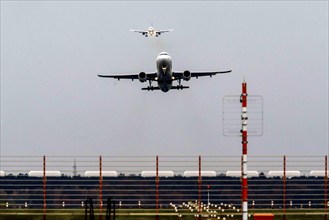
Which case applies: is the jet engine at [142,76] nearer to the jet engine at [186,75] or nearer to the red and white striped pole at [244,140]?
the jet engine at [186,75]

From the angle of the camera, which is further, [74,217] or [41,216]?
[74,217]

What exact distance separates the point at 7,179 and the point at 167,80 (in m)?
48.9

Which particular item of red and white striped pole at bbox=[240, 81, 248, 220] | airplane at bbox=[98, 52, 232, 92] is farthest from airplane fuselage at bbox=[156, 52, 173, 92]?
red and white striped pole at bbox=[240, 81, 248, 220]

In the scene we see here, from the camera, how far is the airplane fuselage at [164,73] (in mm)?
106812

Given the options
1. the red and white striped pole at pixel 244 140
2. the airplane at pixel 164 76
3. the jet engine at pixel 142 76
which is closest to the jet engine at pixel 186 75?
the airplane at pixel 164 76

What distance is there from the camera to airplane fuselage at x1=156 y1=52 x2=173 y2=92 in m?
107

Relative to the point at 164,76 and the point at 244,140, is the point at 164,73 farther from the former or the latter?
the point at 244,140

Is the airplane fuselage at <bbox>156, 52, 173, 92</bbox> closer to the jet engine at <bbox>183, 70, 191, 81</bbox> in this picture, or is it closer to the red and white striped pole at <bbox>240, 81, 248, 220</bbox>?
the jet engine at <bbox>183, 70, 191, 81</bbox>

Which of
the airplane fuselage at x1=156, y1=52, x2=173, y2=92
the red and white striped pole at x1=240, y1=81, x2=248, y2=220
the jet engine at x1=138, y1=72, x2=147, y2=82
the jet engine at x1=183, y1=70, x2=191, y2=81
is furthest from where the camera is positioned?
the jet engine at x1=183, y1=70, x2=191, y2=81

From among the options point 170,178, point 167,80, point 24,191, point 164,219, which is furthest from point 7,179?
point 164,219

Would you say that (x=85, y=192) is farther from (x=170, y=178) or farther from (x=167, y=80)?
(x=167, y=80)

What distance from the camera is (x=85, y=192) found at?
500 feet

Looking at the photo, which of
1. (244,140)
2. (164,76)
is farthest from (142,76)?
(244,140)

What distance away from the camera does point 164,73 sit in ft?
350
